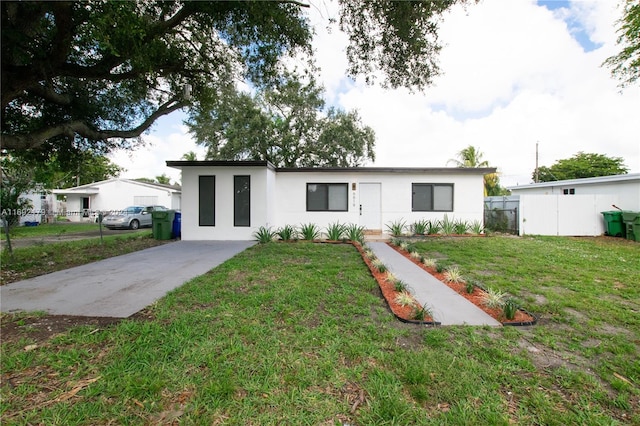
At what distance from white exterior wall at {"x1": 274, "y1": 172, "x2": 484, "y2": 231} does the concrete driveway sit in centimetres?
398

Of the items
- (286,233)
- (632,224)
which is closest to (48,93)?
(286,233)

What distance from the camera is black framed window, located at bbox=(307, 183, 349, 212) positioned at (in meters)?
10.5

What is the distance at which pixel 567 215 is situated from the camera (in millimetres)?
10914

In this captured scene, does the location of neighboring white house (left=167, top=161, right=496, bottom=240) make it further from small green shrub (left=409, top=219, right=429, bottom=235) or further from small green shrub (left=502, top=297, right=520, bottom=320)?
small green shrub (left=502, top=297, right=520, bottom=320)

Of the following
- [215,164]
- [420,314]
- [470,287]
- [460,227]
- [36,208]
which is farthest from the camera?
[36,208]

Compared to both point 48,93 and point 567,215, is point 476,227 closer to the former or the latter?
point 567,215

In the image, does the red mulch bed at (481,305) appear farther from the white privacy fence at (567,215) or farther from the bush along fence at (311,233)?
the white privacy fence at (567,215)

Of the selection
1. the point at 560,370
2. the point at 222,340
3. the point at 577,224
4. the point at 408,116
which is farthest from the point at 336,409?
the point at 408,116

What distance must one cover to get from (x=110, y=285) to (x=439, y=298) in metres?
5.03

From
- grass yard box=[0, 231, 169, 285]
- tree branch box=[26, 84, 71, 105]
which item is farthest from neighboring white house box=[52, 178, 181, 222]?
tree branch box=[26, 84, 71, 105]

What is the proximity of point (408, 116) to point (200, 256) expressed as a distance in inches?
480

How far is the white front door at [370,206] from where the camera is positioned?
10.6 metres

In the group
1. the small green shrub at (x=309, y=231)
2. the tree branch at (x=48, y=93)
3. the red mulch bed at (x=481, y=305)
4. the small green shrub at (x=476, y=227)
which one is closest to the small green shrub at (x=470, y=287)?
the red mulch bed at (x=481, y=305)

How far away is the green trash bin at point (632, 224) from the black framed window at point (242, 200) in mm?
13116
